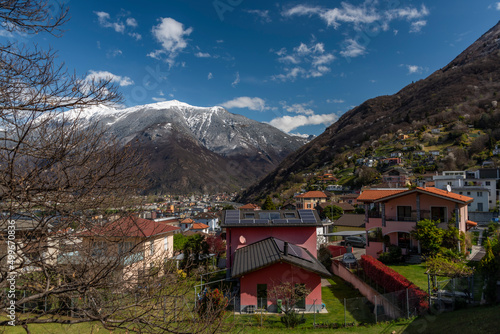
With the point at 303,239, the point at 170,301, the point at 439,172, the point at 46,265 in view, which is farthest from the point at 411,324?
the point at 439,172

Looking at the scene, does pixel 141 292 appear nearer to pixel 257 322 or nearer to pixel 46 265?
→ pixel 46 265

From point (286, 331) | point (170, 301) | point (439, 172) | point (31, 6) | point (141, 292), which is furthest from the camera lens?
point (439, 172)

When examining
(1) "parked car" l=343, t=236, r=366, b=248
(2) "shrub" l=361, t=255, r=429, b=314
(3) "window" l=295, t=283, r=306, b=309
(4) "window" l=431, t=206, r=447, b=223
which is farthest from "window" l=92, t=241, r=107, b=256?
(1) "parked car" l=343, t=236, r=366, b=248

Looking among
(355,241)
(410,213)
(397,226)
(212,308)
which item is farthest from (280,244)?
(355,241)

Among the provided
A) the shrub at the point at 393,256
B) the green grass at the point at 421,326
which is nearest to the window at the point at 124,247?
the green grass at the point at 421,326

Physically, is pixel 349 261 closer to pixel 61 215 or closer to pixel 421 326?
pixel 421 326
